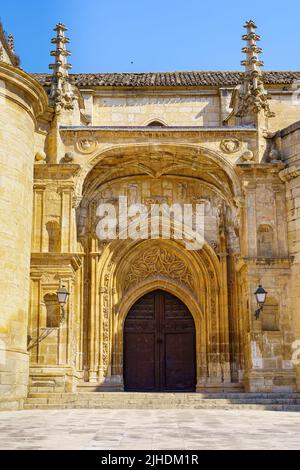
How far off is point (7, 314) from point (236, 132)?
7414 millimetres

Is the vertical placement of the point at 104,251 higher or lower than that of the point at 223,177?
lower

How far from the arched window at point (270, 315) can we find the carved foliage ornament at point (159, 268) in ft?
8.95

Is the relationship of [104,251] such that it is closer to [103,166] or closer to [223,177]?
[103,166]

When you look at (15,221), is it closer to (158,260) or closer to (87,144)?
(87,144)

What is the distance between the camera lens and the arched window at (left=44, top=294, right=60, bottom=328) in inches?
608

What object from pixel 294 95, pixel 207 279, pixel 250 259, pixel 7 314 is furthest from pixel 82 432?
pixel 294 95

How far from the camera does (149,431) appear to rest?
822 cm

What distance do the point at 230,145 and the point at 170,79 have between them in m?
6.89

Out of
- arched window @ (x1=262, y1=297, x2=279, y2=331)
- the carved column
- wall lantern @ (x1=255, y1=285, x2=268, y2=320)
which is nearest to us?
wall lantern @ (x1=255, y1=285, x2=268, y2=320)

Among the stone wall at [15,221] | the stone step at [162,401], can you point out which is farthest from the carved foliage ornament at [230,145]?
the stone step at [162,401]

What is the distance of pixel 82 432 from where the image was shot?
8125mm

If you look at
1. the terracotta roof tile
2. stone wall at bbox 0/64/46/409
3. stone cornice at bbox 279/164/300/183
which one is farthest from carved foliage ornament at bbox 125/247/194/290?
the terracotta roof tile

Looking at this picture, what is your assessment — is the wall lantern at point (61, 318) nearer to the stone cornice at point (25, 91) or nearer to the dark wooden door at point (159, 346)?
the dark wooden door at point (159, 346)

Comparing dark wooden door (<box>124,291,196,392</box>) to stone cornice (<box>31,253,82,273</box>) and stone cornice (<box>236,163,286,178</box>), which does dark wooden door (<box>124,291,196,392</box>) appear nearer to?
stone cornice (<box>31,253,82,273</box>)
